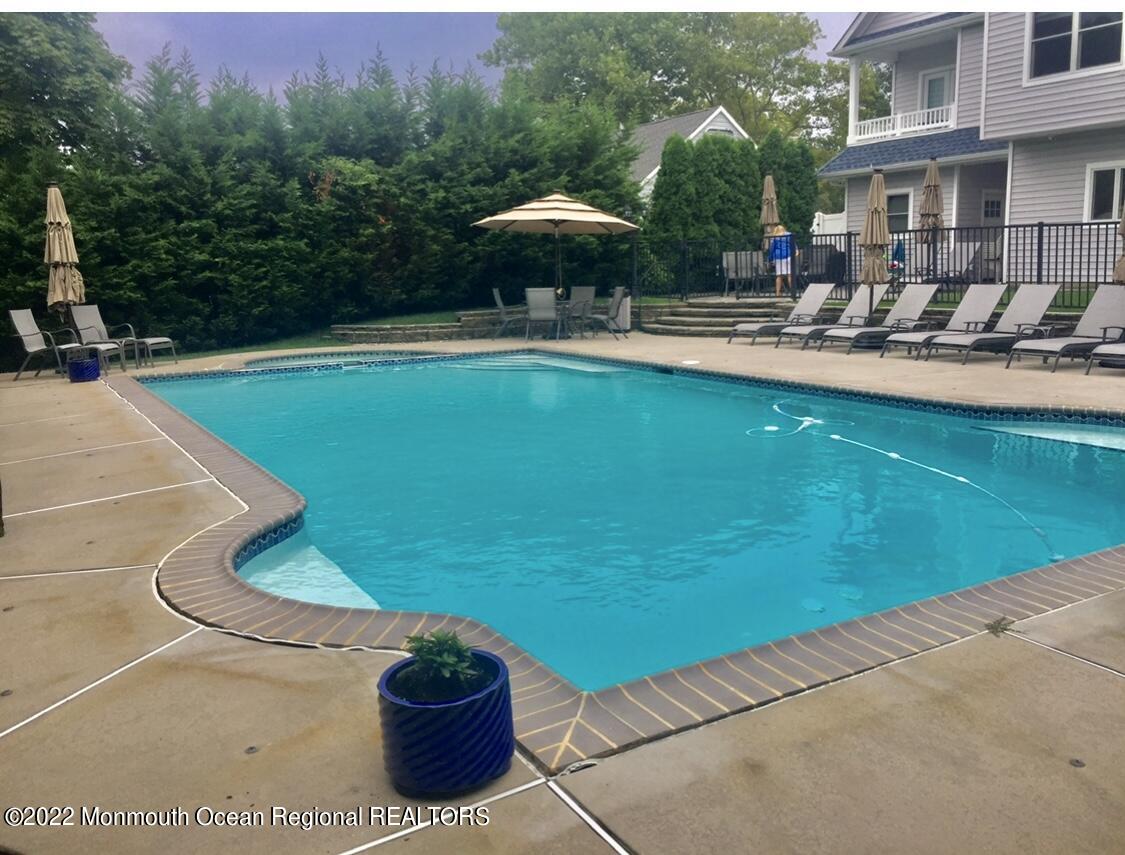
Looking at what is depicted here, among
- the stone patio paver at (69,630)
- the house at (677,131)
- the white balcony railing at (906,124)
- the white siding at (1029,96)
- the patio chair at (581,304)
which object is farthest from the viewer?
the house at (677,131)

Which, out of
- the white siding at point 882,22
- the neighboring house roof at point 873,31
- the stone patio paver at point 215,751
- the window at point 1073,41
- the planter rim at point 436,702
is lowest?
the stone patio paver at point 215,751

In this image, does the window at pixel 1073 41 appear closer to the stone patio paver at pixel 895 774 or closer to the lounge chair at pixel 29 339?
the stone patio paver at pixel 895 774

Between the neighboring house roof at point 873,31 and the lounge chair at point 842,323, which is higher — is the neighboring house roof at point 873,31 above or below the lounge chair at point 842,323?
above

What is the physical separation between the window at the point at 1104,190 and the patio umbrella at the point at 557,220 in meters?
8.02

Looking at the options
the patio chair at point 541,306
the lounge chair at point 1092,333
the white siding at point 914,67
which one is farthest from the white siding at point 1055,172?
the patio chair at point 541,306

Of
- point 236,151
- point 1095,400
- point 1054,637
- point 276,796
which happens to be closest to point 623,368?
point 1095,400

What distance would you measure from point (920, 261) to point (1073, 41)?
4.30 metres

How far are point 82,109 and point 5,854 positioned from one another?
2094 cm

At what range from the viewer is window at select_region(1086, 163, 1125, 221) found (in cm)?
1500

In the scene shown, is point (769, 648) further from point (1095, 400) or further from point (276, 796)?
point (1095, 400)

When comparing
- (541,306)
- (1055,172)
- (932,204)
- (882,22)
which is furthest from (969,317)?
(882,22)

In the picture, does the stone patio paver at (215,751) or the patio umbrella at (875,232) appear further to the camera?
the patio umbrella at (875,232)

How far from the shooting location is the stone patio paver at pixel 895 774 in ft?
6.39

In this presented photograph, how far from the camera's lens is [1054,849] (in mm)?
1887
